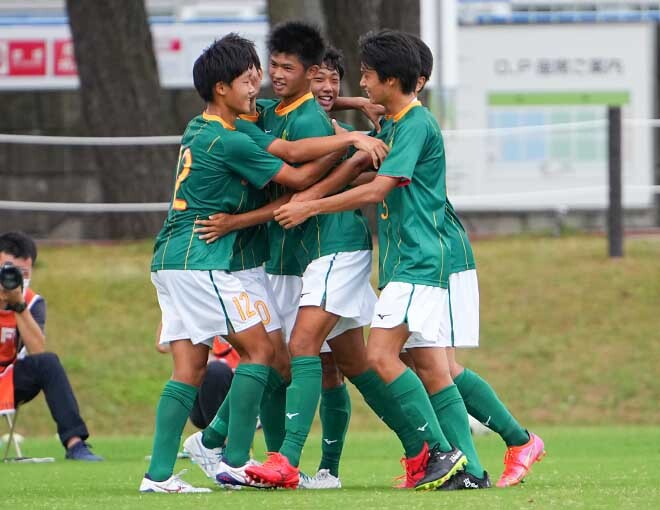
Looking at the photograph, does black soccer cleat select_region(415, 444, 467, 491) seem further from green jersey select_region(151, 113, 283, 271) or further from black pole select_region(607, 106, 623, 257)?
black pole select_region(607, 106, 623, 257)

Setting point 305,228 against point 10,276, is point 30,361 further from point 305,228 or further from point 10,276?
point 305,228

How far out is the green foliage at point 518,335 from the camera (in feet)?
40.4

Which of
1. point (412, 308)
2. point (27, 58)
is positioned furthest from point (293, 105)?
point (27, 58)

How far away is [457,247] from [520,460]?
102 centimetres

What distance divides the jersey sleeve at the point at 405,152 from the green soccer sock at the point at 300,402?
35.8 inches

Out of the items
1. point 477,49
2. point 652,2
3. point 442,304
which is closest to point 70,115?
point 477,49

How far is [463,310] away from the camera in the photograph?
22.9ft

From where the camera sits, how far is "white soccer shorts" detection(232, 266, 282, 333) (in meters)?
6.93

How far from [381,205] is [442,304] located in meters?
0.54

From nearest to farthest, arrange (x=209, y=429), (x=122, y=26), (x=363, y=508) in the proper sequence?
(x=363, y=508), (x=209, y=429), (x=122, y=26)

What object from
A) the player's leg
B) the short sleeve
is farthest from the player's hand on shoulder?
the player's leg

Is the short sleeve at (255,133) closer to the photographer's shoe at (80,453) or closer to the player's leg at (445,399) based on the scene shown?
the player's leg at (445,399)

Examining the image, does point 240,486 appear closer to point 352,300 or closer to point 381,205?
point 352,300

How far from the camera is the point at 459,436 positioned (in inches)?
269
